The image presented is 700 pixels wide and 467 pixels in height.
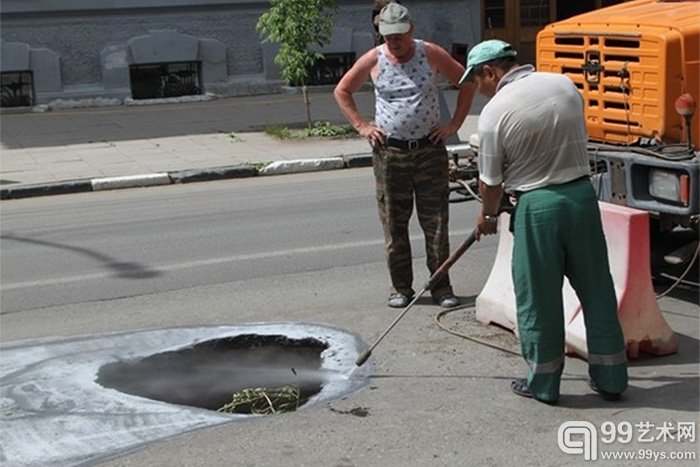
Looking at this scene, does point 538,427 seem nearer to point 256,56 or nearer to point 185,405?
point 185,405

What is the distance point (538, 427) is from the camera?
5297 mm

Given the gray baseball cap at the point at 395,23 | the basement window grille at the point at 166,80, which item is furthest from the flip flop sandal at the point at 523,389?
the basement window grille at the point at 166,80

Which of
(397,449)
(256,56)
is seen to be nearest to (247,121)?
(256,56)

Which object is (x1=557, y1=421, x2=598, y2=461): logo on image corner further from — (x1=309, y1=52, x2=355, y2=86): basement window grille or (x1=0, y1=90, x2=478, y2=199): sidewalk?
(x1=309, y1=52, x2=355, y2=86): basement window grille

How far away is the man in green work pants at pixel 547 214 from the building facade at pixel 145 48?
1557cm

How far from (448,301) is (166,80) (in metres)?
14.6

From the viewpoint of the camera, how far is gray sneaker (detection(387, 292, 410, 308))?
24.4 ft

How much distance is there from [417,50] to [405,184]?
87 cm

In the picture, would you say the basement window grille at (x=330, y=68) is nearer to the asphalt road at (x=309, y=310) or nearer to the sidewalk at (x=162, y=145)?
the sidewalk at (x=162, y=145)

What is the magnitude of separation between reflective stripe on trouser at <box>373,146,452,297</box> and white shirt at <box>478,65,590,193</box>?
76.2 inches

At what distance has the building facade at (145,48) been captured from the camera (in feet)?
64.8

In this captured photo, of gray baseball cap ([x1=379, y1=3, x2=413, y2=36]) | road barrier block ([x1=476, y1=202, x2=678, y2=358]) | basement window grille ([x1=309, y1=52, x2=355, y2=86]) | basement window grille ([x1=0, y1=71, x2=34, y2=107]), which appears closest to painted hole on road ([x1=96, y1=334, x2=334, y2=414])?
road barrier block ([x1=476, y1=202, x2=678, y2=358])

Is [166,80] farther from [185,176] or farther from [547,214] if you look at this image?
[547,214]

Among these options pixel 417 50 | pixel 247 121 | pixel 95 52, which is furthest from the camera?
pixel 95 52
